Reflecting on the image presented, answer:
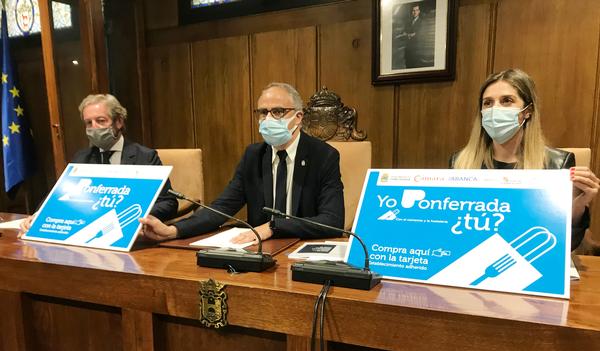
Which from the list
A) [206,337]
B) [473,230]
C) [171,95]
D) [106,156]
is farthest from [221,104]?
[473,230]

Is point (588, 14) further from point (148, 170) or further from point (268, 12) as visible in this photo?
point (148, 170)

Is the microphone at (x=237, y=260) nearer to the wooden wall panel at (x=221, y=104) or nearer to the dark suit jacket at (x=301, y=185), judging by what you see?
the dark suit jacket at (x=301, y=185)

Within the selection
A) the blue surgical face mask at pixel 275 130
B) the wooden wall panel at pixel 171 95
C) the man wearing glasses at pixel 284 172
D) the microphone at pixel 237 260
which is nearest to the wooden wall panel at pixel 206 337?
the microphone at pixel 237 260

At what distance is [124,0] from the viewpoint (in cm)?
293

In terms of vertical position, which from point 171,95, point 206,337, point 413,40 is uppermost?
point 413,40

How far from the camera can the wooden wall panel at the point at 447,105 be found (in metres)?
2.18

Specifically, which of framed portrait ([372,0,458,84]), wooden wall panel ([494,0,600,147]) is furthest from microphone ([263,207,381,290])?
wooden wall panel ([494,0,600,147])

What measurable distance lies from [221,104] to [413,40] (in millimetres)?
1454

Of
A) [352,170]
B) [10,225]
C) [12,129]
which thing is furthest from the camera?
[12,129]

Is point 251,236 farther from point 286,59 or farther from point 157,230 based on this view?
point 286,59

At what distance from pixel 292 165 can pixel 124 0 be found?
231 cm

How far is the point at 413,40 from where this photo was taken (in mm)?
2254

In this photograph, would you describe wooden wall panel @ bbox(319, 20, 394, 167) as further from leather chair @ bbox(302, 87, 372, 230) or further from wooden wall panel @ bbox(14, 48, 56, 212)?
wooden wall panel @ bbox(14, 48, 56, 212)

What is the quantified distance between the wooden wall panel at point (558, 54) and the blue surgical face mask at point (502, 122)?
1020 millimetres
